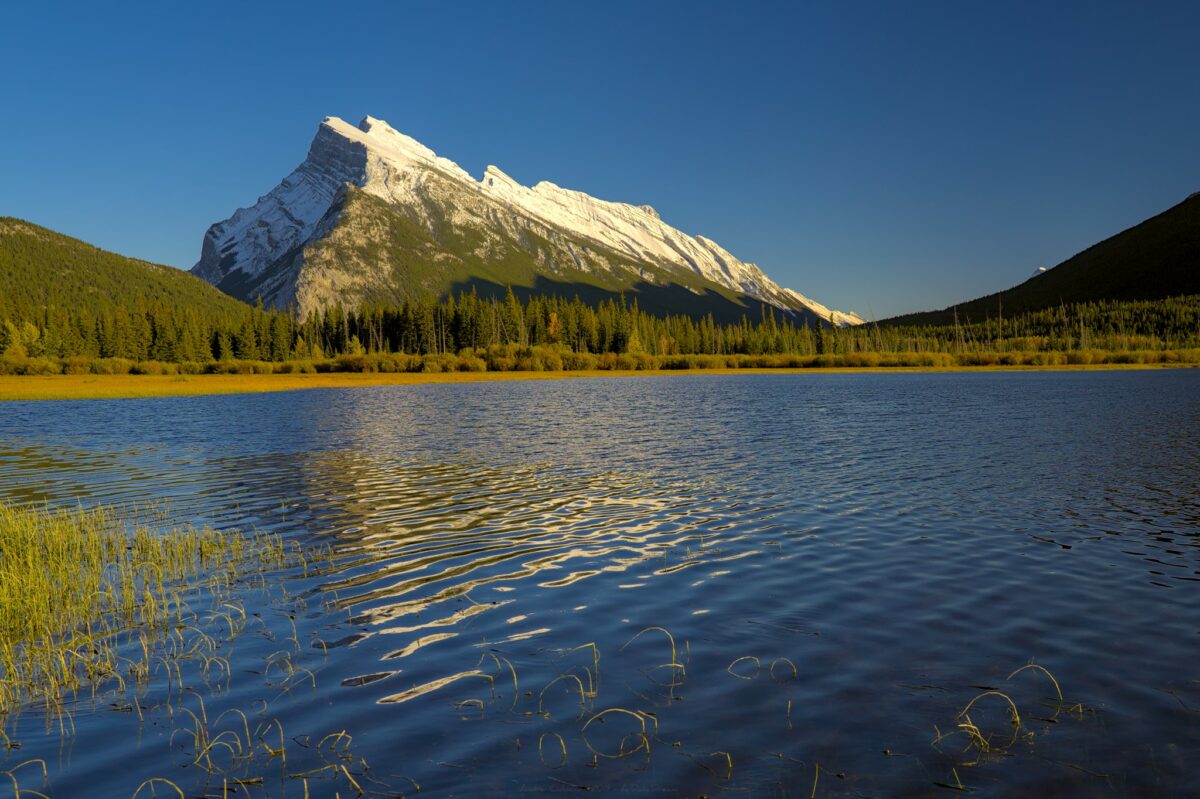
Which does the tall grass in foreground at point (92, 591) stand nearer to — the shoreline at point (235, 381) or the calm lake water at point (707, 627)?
the calm lake water at point (707, 627)

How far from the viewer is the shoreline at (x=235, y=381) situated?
4018 inches

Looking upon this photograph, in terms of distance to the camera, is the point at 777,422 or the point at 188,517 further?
the point at 777,422

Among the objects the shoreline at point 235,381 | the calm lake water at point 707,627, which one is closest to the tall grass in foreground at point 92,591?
the calm lake water at point 707,627

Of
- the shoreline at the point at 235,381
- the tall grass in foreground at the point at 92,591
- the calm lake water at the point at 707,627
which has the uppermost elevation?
the shoreline at the point at 235,381

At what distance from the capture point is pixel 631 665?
11812 millimetres

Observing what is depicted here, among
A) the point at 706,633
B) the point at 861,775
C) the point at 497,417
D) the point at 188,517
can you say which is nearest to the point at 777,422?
the point at 497,417

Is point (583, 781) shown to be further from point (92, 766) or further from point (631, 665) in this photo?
point (92, 766)

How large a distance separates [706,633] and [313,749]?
6.46 meters

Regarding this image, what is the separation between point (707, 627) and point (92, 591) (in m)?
12.3

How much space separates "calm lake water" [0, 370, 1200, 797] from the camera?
8.82 m

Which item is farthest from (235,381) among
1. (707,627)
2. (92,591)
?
(707,627)

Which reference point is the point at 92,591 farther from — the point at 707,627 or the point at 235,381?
the point at 235,381

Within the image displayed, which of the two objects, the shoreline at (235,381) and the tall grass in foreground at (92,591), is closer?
the tall grass in foreground at (92,591)

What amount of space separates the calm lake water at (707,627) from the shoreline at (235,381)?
79942 mm
